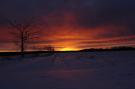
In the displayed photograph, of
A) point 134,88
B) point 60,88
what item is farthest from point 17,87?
point 134,88

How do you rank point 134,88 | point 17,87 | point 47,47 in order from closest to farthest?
point 134,88 → point 17,87 → point 47,47

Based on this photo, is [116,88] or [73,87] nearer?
[116,88]

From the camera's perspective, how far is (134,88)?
9273 millimetres

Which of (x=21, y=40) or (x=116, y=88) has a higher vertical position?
(x=21, y=40)

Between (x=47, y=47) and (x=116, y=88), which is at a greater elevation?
(x=47, y=47)

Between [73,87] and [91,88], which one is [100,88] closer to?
[91,88]

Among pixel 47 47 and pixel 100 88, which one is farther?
pixel 47 47

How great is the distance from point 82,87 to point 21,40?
42364 millimetres

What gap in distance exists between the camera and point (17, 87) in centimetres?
1059

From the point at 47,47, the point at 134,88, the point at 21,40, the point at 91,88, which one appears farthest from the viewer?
the point at 47,47

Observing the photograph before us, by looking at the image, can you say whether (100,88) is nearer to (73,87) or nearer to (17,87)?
(73,87)

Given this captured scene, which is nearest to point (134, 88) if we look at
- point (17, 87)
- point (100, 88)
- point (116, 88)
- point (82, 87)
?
point (116, 88)

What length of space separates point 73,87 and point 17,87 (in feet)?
8.45

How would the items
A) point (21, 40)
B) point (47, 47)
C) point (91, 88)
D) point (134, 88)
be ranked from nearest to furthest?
point (134, 88)
point (91, 88)
point (21, 40)
point (47, 47)
